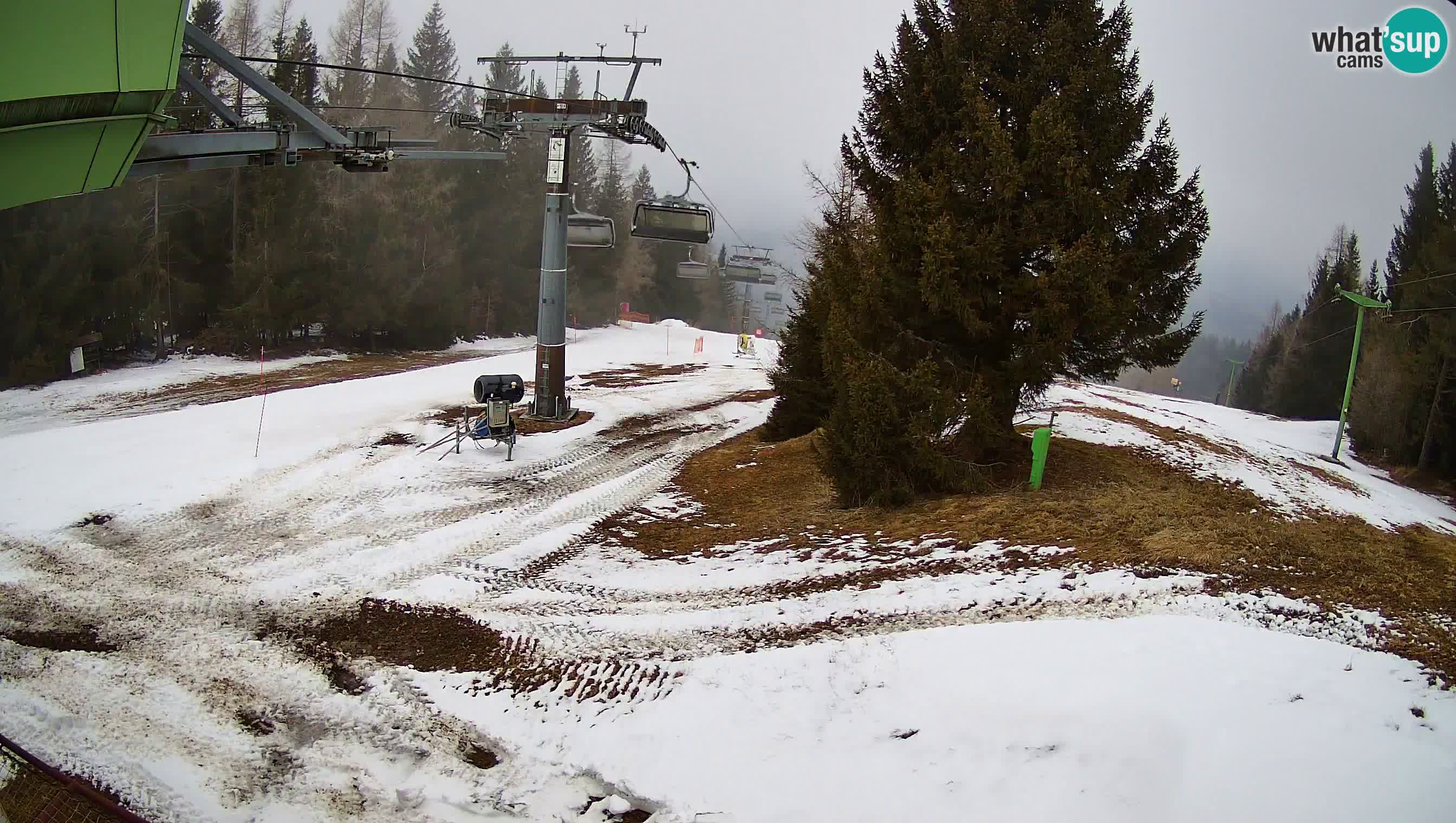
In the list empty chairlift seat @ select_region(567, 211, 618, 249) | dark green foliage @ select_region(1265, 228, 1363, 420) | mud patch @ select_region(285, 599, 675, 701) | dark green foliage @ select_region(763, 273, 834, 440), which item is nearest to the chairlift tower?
empty chairlift seat @ select_region(567, 211, 618, 249)

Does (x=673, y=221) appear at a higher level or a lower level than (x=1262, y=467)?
higher

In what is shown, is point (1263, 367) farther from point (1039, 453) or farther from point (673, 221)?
point (1039, 453)

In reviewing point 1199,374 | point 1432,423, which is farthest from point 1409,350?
point 1199,374

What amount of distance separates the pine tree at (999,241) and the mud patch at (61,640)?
24.8 ft

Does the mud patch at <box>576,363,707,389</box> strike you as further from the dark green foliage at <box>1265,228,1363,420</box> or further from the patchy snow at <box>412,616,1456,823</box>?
the dark green foliage at <box>1265,228,1363,420</box>

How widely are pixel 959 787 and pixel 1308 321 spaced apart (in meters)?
58.7

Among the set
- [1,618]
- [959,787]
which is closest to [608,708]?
[959,787]

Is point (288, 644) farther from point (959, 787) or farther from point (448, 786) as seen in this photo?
point (959, 787)

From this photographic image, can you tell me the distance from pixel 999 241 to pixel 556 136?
10.2m

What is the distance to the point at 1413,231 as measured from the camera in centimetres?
3706

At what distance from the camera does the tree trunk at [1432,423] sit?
2497 centimetres

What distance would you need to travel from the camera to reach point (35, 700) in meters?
5.68

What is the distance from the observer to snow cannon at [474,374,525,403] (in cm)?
1366

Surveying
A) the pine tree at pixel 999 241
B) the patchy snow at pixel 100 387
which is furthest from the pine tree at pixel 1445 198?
the patchy snow at pixel 100 387
